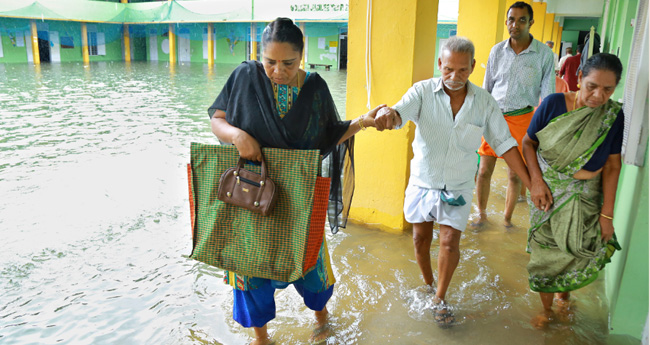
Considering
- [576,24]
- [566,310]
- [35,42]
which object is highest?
[576,24]

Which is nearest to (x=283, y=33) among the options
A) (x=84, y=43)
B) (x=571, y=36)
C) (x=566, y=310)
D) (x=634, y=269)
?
(x=634, y=269)

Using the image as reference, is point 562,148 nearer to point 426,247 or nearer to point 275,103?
point 426,247

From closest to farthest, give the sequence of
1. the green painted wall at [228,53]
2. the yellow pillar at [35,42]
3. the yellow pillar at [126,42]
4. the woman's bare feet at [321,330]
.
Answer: the woman's bare feet at [321,330] < the yellow pillar at [35,42] < the green painted wall at [228,53] < the yellow pillar at [126,42]

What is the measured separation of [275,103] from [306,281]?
937mm

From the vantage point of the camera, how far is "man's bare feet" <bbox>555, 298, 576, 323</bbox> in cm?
286

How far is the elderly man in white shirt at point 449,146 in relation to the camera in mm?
2717

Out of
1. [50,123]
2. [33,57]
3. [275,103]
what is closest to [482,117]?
[275,103]

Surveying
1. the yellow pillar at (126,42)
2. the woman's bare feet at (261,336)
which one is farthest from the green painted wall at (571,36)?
the woman's bare feet at (261,336)

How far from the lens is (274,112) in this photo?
2238 mm

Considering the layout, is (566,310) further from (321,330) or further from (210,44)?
(210,44)

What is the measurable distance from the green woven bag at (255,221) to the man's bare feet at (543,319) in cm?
155

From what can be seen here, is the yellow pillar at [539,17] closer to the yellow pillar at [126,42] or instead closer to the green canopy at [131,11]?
the green canopy at [131,11]

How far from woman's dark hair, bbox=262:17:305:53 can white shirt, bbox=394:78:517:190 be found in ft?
2.70

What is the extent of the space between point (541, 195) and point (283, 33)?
5.42 feet
